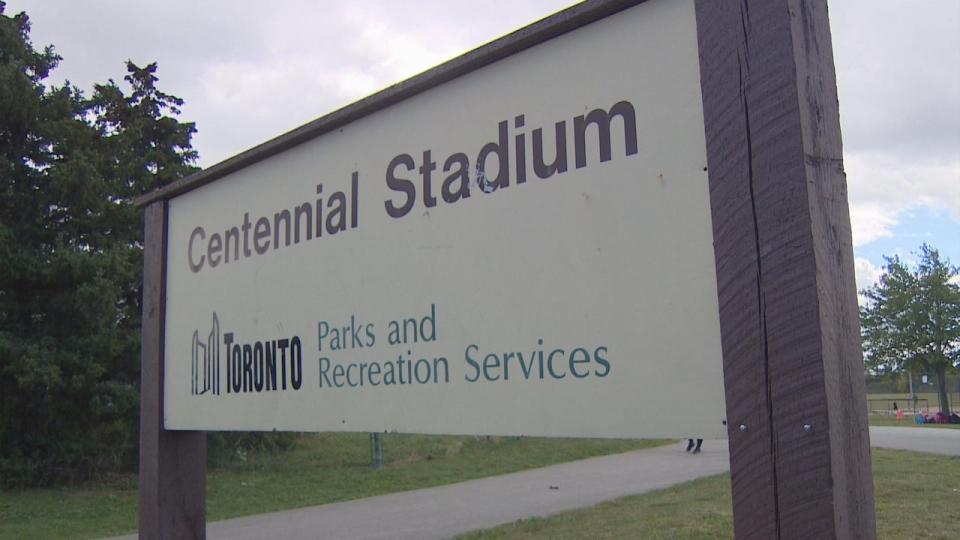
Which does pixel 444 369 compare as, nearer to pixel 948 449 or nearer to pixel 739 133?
pixel 739 133

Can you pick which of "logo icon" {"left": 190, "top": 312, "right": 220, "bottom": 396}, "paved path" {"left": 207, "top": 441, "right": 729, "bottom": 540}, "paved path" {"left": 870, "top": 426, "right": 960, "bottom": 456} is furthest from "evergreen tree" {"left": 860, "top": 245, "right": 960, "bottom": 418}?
"logo icon" {"left": 190, "top": 312, "right": 220, "bottom": 396}

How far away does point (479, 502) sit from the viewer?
11.4 meters

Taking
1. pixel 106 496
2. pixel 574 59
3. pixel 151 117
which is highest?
pixel 151 117

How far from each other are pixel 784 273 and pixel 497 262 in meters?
0.92

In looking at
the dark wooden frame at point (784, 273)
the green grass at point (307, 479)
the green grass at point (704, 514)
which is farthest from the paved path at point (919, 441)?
the dark wooden frame at point (784, 273)

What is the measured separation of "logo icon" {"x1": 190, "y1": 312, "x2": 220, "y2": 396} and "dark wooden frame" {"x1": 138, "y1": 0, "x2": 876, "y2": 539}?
96.1 inches

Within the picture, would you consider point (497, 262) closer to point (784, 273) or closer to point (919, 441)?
point (784, 273)

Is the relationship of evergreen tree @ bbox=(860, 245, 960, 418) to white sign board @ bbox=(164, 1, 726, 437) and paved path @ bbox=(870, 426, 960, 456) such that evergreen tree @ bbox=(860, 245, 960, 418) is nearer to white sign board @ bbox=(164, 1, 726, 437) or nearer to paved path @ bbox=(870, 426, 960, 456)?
paved path @ bbox=(870, 426, 960, 456)

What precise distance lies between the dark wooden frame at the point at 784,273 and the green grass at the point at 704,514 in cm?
566

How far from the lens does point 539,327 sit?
2352mm

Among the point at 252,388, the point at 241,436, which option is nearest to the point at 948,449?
the point at 241,436

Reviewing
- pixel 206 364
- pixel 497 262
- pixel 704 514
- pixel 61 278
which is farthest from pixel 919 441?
pixel 497 262

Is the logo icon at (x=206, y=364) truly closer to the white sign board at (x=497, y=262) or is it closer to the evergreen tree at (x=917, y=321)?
the white sign board at (x=497, y=262)

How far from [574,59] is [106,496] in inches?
535
